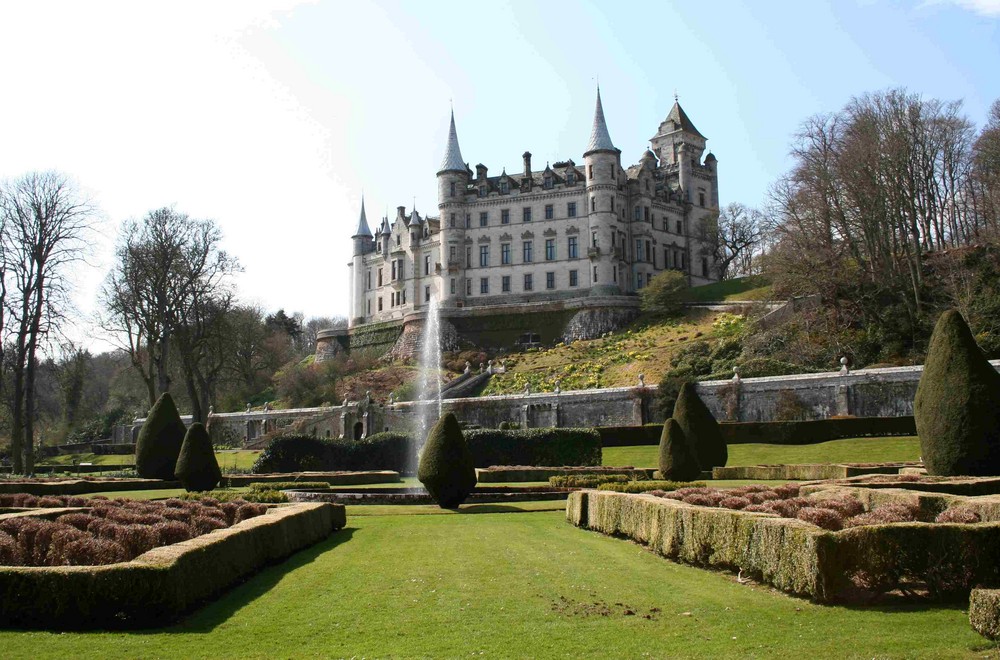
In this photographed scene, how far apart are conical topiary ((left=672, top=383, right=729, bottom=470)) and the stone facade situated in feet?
42.7

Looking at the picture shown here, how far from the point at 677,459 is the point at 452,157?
61.4 meters

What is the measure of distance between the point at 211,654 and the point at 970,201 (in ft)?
172

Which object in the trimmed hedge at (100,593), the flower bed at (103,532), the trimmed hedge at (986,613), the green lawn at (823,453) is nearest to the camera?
the trimmed hedge at (986,613)

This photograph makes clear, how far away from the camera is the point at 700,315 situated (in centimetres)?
6750

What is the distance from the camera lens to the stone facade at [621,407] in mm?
39375

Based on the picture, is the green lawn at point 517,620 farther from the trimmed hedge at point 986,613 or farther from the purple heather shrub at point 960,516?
the purple heather shrub at point 960,516

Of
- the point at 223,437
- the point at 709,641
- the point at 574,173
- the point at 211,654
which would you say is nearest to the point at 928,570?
the point at 709,641

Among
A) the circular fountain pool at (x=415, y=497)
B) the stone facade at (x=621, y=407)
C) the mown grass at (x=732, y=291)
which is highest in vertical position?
the mown grass at (x=732, y=291)

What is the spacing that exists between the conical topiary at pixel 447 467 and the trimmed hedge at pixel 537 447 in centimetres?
1437

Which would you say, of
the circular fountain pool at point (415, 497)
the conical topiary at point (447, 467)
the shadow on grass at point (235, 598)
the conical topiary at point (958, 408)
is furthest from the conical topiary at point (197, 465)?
the conical topiary at point (958, 408)

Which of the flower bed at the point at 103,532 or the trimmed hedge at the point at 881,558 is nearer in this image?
the trimmed hedge at the point at 881,558

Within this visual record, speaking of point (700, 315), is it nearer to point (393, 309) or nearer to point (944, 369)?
point (393, 309)

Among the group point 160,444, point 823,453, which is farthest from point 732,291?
point 160,444

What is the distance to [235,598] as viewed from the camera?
408 inches
